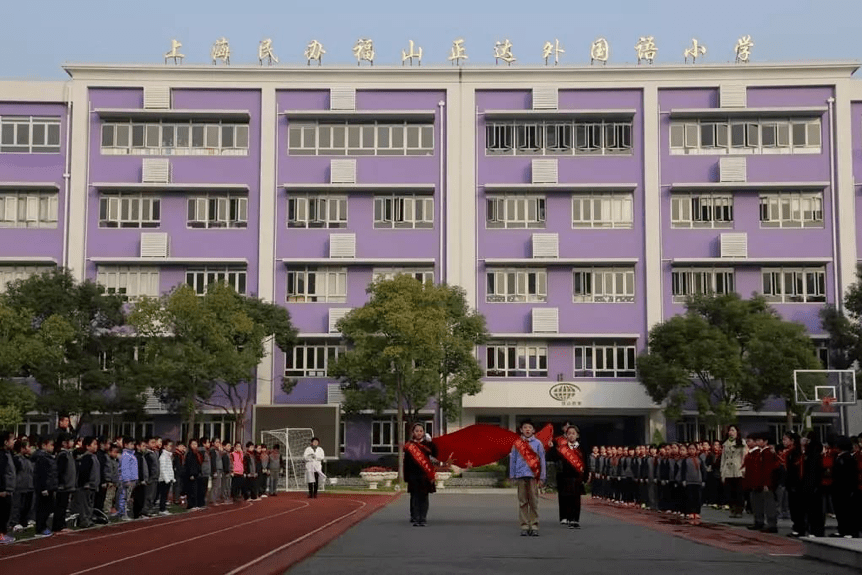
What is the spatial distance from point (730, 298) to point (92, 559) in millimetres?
37419

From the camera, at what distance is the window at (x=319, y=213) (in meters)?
53.6

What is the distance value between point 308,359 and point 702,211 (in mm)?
18077

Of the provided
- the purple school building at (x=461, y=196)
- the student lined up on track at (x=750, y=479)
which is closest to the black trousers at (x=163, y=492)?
the student lined up on track at (x=750, y=479)

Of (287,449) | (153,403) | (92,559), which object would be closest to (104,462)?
(92,559)

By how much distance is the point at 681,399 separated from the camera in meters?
48.5

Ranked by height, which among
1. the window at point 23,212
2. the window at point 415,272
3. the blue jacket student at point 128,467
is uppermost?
the window at point 23,212

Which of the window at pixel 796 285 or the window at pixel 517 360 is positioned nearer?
the window at pixel 796 285

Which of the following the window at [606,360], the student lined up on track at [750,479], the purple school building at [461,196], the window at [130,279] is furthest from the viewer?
the window at [130,279]

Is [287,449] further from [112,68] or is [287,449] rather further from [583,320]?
[112,68]

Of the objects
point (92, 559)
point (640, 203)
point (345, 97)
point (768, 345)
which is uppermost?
point (345, 97)

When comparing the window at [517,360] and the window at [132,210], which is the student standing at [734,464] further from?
the window at [132,210]

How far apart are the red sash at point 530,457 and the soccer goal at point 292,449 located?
80.5ft

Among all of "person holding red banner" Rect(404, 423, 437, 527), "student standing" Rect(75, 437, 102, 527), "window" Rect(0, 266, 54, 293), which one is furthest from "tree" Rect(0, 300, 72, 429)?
"person holding red banner" Rect(404, 423, 437, 527)

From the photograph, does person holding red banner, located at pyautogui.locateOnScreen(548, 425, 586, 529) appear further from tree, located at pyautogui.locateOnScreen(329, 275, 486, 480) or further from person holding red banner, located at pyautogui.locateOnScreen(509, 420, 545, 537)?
tree, located at pyautogui.locateOnScreen(329, 275, 486, 480)
